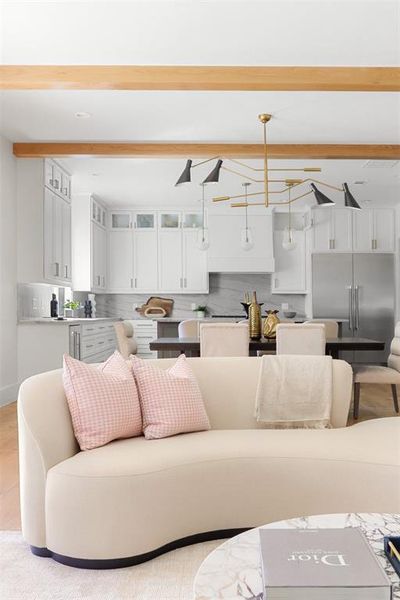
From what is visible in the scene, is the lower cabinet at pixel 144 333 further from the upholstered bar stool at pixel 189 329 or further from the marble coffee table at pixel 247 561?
the marble coffee table at pixel 247 561

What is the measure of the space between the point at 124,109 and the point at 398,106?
2381 mm

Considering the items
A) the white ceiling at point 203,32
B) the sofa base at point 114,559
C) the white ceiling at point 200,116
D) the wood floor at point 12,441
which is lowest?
the wood floor at point 12,441

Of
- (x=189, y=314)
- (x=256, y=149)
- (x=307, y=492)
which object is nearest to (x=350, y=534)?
(x=307, y=492)

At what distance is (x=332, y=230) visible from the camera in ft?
30.3

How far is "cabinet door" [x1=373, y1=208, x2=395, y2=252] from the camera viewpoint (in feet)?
30.6

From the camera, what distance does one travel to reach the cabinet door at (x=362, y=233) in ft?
30.5

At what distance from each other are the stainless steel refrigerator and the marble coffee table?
7607mm

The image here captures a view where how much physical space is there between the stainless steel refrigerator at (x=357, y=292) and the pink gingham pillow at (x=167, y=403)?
6.66m

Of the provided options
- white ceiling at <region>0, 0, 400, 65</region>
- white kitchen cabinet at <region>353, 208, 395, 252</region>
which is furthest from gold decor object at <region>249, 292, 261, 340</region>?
white kitchen cabinet at <region>353, 208, 395, 252</region>

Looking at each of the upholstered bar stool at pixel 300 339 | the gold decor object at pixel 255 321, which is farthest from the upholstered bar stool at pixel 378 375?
the gold decor object at pixel 255 321

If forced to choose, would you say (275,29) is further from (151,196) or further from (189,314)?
(189,314)

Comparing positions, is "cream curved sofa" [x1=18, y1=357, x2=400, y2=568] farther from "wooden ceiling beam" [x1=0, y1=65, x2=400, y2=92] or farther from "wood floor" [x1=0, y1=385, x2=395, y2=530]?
"wooden ceiling beam" [x1=0, y1=65, x2=400, y2=92]

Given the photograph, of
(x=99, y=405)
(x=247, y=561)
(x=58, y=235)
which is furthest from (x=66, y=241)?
(x=247, y=561)

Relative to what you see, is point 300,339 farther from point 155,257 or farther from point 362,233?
point 362,233
